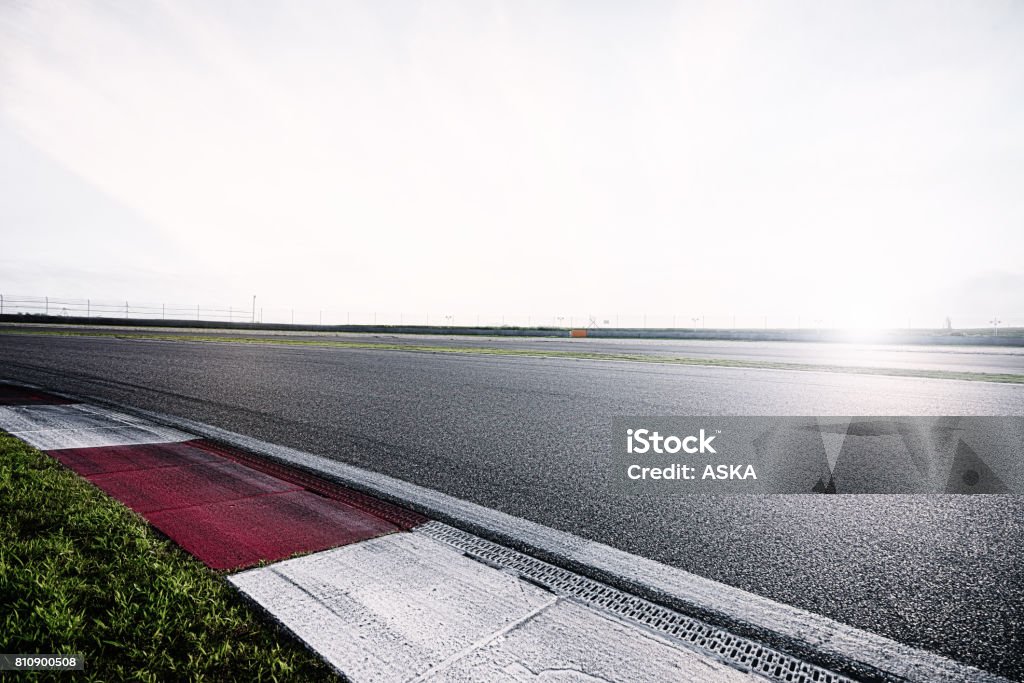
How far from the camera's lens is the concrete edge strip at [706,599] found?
188cm

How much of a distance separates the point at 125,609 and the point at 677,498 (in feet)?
9.98

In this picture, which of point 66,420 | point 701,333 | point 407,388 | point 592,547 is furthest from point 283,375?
point 701,333

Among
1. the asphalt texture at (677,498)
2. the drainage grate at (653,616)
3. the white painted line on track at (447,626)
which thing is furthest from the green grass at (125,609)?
the asphalt texture at (677,498)

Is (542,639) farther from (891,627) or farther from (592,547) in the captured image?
(891,627)

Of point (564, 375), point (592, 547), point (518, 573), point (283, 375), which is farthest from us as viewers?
point (564, 375)

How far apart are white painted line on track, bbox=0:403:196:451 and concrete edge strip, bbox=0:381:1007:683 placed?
258cm

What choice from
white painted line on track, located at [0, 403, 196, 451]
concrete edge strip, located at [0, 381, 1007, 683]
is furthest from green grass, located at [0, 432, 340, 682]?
white painted line on track, located at [0, 403, 196, 451]

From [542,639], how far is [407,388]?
6.84m

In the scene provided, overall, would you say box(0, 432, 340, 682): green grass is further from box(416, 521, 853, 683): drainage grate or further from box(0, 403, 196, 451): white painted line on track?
box(0, 403, 196, 451): white painted line on track

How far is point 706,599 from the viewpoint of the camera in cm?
231

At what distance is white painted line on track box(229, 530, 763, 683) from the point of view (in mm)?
1831

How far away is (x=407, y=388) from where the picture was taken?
28.2 feet

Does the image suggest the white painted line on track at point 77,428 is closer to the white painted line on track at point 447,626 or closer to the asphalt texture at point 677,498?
the asphalt texture at point 677,498

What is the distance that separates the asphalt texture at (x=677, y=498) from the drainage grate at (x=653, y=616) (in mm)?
415
